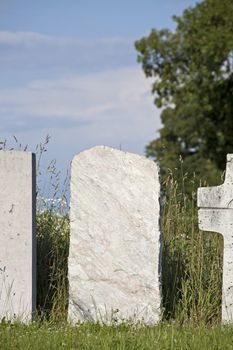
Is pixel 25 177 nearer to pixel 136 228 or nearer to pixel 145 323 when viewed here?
pixel 136 228

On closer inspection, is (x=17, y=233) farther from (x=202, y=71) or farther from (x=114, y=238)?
(x=202, y=71)

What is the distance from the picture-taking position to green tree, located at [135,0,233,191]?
25188mm

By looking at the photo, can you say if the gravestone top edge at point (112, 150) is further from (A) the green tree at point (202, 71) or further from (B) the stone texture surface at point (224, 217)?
(A) the green tree at point (202, 71)

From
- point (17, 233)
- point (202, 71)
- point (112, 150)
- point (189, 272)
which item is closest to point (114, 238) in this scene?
point (112, 150)

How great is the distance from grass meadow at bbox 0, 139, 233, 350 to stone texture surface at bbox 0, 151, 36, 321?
0.28 metres

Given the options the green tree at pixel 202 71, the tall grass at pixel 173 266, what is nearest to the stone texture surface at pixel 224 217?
the tall grass at pixel 173 266

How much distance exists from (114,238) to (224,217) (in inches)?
42.5

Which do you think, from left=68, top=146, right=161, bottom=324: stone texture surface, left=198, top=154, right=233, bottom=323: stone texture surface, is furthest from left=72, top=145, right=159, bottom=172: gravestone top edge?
left=198, top=154, right=233, bottom=323: stone texture surface

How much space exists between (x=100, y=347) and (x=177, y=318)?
1.70 m

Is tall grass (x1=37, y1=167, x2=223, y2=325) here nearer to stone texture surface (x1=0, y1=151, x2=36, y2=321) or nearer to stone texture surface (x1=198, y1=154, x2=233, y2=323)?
stone texture surface (x1=198, y1=154, x2=233, y2=323)

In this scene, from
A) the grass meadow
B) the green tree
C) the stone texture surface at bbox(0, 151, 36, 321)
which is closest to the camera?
the grass meadow

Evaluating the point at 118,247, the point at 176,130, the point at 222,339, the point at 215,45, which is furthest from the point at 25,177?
the point at 176,130

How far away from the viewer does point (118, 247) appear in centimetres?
806

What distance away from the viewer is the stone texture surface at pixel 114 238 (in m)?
7.93
